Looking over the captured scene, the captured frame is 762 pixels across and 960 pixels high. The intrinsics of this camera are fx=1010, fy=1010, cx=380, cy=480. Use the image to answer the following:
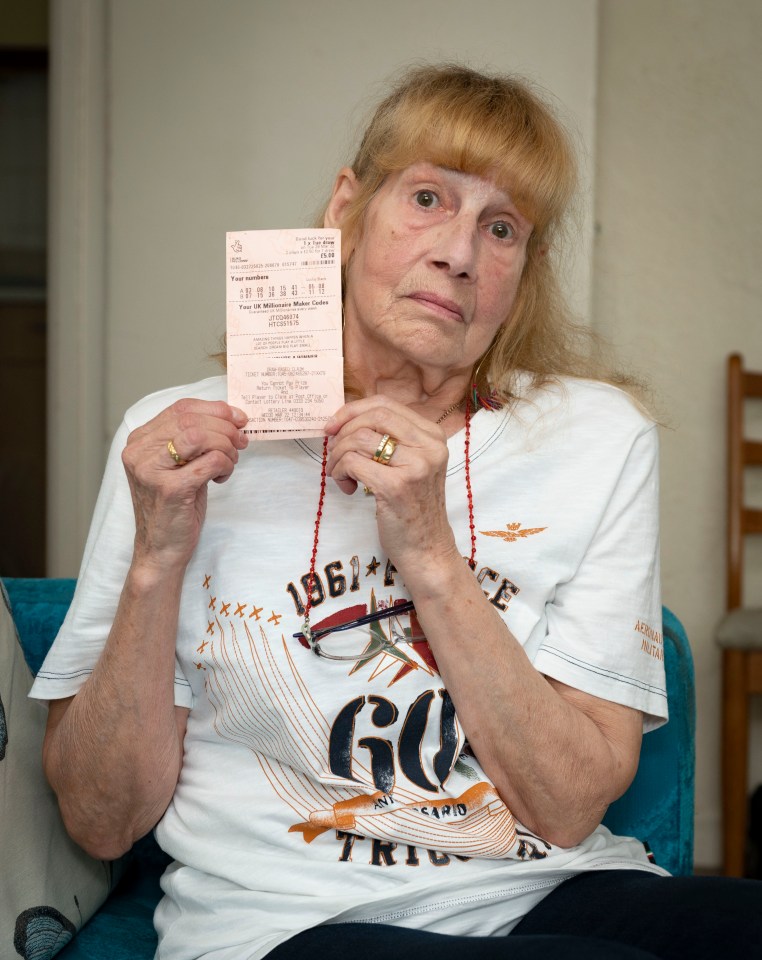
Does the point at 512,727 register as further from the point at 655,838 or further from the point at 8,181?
the point at 8,181

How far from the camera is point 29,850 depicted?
1.16 metres

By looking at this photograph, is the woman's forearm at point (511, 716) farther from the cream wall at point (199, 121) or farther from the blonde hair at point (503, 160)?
the cream wall at point (199, 121)

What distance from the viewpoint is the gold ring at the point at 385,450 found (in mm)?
1045

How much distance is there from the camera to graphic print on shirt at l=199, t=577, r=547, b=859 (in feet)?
3.52

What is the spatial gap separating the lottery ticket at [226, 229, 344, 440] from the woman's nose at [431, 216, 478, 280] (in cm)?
19

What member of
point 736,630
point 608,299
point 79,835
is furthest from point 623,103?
point 79,835

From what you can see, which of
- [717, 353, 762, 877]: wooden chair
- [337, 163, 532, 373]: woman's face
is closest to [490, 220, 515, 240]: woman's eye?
[337, 163, 532, 373]: woman's face

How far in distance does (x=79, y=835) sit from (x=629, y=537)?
2.45 feet

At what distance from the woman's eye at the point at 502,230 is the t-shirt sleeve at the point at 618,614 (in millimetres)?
316

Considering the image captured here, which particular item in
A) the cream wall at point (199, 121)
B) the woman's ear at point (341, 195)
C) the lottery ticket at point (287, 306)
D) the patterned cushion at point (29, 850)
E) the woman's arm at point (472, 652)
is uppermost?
Result: the cream wall at point (199, 121)

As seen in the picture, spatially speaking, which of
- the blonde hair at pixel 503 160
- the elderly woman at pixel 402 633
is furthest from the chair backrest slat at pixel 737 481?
the elderly woman at pixel 402 633

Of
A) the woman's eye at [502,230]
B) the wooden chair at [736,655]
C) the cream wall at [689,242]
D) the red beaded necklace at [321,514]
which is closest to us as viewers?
the red beaded necklace at [321,514]

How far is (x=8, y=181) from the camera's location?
3.19m

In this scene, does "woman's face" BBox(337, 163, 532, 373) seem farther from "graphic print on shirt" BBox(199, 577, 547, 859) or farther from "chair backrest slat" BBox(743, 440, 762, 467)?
"chair backrest slat" BBox(743, 440, 762, 467)
